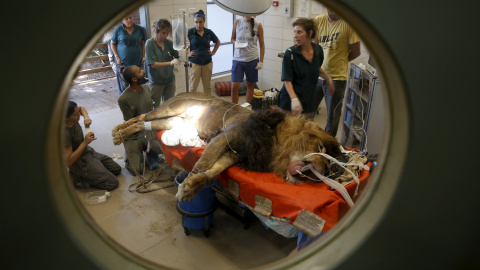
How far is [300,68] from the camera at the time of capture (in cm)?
360

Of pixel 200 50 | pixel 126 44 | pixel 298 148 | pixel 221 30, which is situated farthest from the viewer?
pixel 221 30

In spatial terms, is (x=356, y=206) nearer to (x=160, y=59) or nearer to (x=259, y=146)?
(x=259, y=146)

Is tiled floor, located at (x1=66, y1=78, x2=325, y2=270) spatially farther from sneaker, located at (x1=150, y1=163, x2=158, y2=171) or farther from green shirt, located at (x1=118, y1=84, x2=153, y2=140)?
green shirt, located at (x1=118, y1=84, x2=153, y2=140)

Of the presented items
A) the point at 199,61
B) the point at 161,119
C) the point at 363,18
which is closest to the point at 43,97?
Answer: the point at 363,18

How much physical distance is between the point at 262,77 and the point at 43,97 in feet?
23.9

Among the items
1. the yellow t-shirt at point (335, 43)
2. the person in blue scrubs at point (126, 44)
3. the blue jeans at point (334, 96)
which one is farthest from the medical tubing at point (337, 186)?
the person in blue scrubs at point (126, 44)

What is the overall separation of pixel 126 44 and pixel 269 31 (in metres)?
3.24

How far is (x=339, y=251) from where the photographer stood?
67 cm

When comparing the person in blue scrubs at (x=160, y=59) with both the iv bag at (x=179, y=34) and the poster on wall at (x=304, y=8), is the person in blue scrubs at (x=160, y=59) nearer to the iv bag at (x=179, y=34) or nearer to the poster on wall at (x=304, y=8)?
the iv bag at (x=179, y=34)

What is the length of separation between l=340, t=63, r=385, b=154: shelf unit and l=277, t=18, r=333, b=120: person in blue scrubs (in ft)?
2.07

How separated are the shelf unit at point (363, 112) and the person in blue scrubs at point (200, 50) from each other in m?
2.23

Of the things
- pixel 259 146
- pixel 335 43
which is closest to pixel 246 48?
pixel 335 43

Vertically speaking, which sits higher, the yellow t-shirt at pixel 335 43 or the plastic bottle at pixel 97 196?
the yellow t-shirt at pixel 335 43

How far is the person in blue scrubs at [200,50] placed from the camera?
5.14 metres
